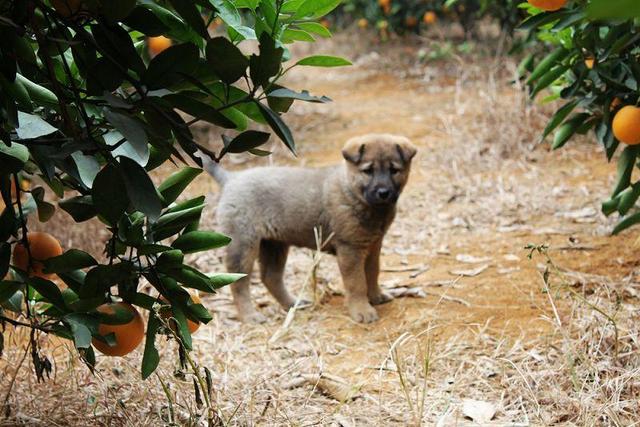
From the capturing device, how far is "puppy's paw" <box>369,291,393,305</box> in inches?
172

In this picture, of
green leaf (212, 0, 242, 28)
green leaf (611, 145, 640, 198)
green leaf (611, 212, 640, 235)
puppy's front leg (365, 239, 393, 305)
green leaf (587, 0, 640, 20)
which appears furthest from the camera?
puppy's front leg (365, 239, 393, 305)

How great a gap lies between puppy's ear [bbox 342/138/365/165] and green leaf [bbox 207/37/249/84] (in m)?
2.58

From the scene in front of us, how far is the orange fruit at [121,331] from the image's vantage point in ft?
6.58

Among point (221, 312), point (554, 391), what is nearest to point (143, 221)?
point (554, 391)

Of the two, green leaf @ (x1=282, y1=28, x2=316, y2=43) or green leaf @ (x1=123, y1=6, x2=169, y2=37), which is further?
green leaf @ (x1=282, y1=28, x2=316, y2=43)

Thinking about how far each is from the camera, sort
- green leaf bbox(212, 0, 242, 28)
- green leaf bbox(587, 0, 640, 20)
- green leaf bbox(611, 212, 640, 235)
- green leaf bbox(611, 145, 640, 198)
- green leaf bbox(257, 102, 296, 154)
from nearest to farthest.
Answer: green leaf bbox(587, 0, 640, 20), green leaf bbox(257, 102, 296, 154), green leaf bbox(212, 0, 242, 28), green leaf bbox(611, 145, 640, 198), green leaf bbox(611, 212, 640, 235)

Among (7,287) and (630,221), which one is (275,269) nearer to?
(630,221)

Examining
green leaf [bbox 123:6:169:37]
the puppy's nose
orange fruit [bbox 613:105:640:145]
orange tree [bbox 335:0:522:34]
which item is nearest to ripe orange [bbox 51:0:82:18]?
green leaf [bbox 123:6:169:37]

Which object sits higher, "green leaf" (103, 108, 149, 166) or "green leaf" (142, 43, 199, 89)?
"green leaf" (142, 43, 199, 89)

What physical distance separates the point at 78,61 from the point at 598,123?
2.62m

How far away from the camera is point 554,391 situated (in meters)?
2.75

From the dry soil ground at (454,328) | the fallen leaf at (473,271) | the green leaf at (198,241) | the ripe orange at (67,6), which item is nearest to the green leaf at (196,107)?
the ripe orange at (67,6)

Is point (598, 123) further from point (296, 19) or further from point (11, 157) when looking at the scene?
point (11, 157)

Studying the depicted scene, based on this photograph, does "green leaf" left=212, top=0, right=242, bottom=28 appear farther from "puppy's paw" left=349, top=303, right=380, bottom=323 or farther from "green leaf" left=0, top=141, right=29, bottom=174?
"puppy's paw" left=349, top=303, right=380, bottom=323
